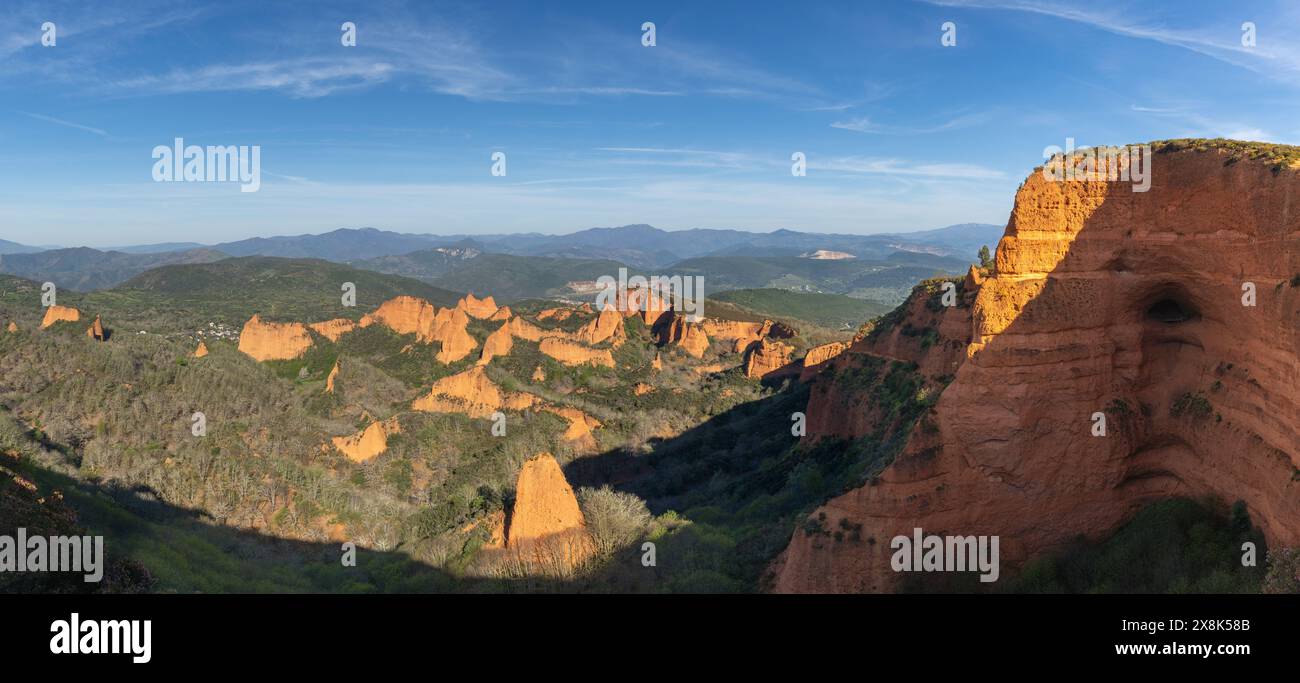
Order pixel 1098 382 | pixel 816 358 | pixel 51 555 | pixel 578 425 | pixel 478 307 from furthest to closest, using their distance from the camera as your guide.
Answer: pixel 478 307
pixel 816 358
pixel 578 425
pixel 51 555
pixel 1098 382

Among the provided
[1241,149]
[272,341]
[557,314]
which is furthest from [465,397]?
[1241,149]

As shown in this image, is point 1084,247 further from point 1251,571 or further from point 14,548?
point 14,548

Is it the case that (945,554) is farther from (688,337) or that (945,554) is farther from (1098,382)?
(688,337)

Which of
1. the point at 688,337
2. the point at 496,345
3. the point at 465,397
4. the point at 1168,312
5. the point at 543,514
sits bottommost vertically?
the point at 543,514

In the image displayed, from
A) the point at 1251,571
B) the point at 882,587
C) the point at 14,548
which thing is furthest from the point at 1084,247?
the point at 14,548

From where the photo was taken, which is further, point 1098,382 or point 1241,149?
point 1098,382

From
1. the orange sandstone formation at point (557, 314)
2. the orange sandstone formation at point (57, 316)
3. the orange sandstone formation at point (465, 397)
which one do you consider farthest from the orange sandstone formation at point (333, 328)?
the orange sandstone formation at point (465, 397)

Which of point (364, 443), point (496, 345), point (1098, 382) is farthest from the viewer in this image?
point (496, 345)
